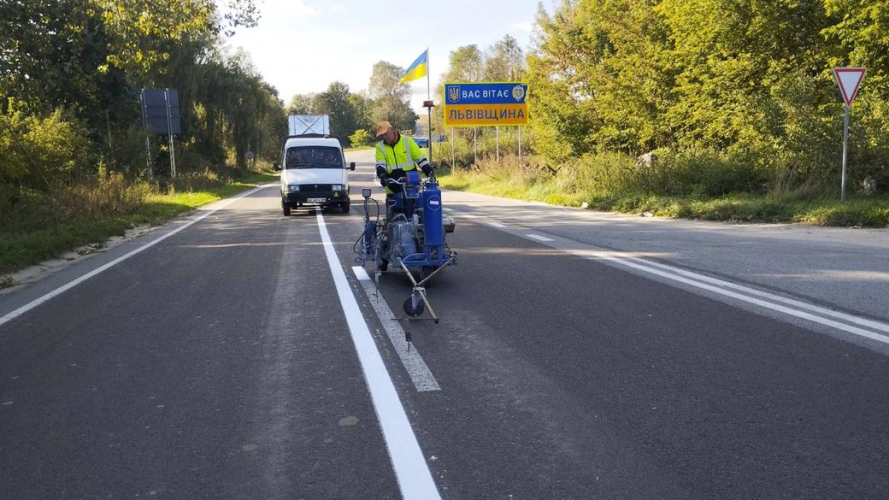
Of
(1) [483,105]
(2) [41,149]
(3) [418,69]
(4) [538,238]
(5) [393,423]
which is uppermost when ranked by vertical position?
(3) [418,69]

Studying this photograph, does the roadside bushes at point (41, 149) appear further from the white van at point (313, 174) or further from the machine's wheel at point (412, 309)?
the machine's wheel at point (412, 309)

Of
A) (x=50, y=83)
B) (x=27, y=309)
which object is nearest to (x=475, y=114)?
(x=50, y=83)

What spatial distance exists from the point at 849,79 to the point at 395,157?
392 inches

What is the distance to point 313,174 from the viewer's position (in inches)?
790

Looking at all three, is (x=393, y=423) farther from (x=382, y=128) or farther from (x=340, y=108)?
(x=340, y=108)

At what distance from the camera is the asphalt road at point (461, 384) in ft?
11.2

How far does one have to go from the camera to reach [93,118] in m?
25.9

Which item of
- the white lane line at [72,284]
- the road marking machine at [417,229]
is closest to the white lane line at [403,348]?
the road marking machine at [417,229]

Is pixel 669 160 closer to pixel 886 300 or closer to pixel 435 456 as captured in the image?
pixel 886 300

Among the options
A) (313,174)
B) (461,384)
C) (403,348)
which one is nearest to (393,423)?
(461,384)

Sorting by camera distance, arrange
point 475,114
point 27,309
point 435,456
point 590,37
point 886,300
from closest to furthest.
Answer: point 435,456 < point 886,300 < point 27,309 < point 590,37 < point 475,114

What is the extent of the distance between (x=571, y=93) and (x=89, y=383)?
95.4ft

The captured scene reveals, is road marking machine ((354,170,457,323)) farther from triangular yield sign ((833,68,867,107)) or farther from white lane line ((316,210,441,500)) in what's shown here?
triangular yield sign ((833,68,867,107))

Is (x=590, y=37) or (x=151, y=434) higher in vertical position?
(x=590, y=37)
